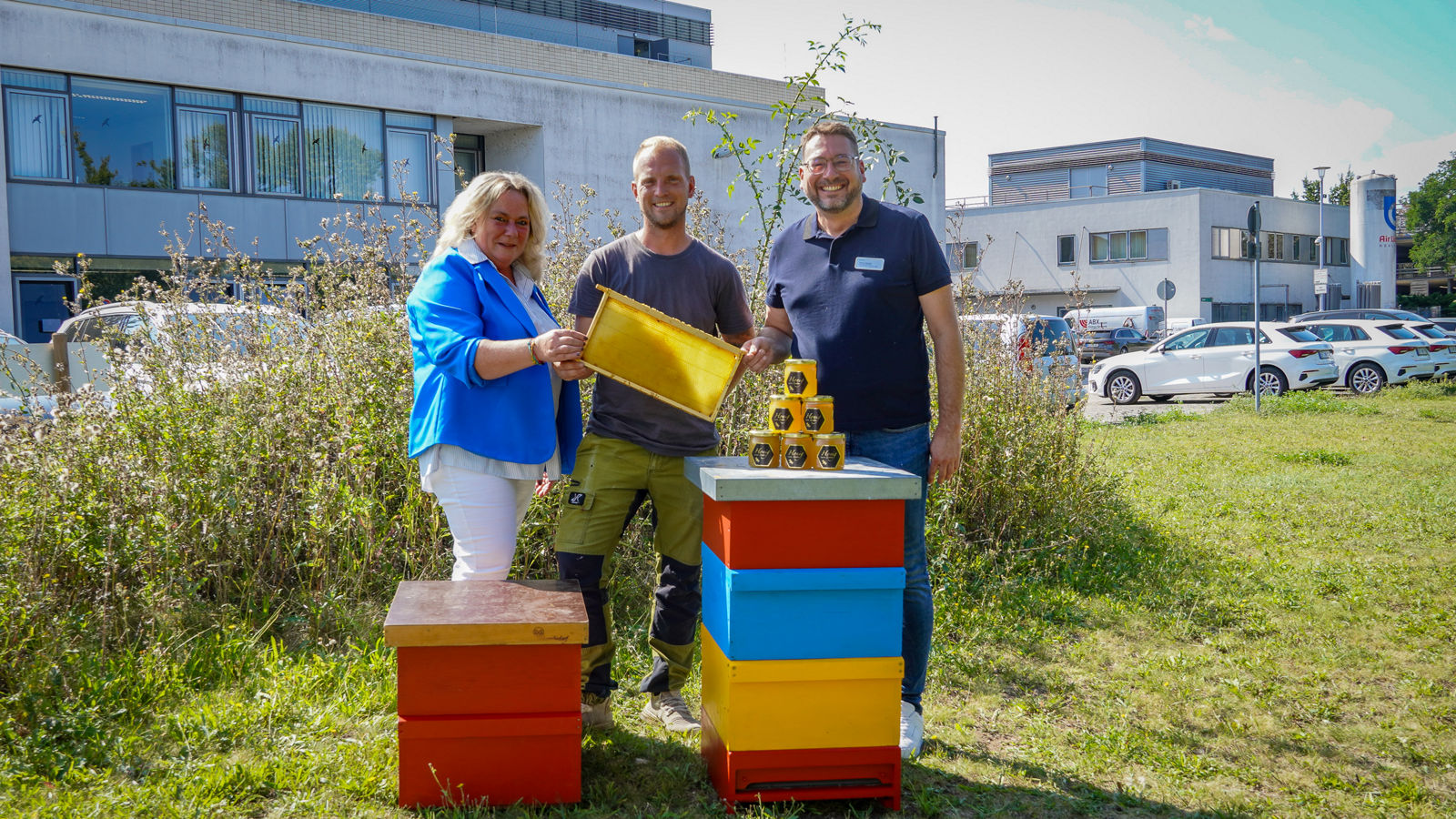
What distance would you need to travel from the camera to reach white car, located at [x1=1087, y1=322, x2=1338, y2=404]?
18406 millimetres

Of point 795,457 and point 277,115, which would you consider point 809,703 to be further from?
point 277,115

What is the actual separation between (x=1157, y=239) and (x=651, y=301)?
146 ft

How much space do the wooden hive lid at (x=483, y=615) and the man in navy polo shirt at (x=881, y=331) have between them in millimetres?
1154

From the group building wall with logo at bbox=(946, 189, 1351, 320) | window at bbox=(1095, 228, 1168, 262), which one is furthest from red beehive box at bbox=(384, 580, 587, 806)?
window at bbox=(1095, 228, 1168, 262)

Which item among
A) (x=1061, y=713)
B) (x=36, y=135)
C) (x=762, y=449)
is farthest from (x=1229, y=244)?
(x=762, y=449)

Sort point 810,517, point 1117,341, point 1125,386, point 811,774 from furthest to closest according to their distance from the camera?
point 1117,341
point 1125,386
point 811,774
point 810,517

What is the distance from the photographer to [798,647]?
10.9 feet

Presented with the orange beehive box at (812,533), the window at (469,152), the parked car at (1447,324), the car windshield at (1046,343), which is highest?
the window at (469,152)

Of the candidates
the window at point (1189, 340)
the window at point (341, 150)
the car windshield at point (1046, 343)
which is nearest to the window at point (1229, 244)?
the window at point (1189, 340)

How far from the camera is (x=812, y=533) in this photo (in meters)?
3.30

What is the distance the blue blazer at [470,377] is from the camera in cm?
347

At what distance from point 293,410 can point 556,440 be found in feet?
7.00

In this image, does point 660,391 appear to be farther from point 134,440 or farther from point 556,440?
point 134,440

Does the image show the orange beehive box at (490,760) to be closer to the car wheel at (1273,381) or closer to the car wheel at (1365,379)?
the car wheel at (1273,381)
